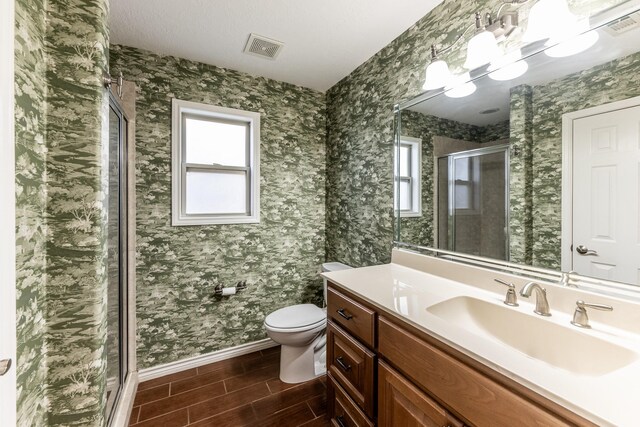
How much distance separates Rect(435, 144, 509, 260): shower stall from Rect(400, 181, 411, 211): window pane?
0.20 meters

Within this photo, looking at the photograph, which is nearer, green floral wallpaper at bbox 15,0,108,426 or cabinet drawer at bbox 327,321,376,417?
green floral wallpaper at bbox 15,0,108,426

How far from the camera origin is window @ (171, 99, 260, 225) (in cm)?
207

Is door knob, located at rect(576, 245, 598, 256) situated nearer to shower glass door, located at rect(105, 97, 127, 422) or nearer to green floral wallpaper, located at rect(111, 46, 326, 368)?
green floral wallpaper, located at rect(111, 46, 326, 368)

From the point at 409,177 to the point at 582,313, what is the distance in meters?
1.09

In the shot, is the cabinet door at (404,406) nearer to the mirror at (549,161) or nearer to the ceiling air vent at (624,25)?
the mirror at (549,161)

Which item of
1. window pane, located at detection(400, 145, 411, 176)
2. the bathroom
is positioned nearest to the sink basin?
the bathroom

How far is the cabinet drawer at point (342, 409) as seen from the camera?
3.90ft

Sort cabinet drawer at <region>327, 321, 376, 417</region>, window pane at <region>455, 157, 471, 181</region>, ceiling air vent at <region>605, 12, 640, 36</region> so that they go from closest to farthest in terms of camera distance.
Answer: ceiling air vent at <region>605, 12, 640, 36</region> → cabinet drawer at <region>327, 321, 376, 417</region> → window pane at <region>455, 157, 471, 181</region>

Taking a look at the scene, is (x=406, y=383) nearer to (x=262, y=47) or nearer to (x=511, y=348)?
(x=511, y=348)

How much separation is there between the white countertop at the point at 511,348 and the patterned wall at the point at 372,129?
0.64 metres

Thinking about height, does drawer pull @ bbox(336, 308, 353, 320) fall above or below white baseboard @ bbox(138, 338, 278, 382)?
above

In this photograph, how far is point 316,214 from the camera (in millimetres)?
Result: 2611

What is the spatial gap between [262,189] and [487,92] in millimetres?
1758

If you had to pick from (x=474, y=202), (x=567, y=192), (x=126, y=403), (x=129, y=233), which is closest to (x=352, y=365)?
(x=474, y=202)
